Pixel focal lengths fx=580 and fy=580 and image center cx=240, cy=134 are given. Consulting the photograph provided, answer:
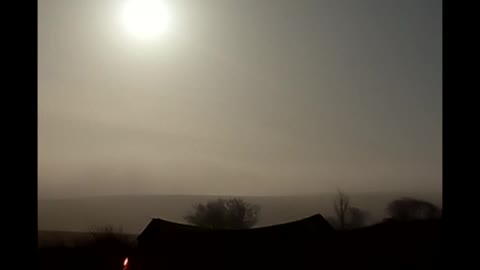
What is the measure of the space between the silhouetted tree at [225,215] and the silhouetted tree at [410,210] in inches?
20.3

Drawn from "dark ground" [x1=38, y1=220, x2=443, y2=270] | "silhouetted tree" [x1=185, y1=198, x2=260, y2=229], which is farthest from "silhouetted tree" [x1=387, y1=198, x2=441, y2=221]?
"silhouetted tree" [x1=185, y1=198, x2=260, y2=229]

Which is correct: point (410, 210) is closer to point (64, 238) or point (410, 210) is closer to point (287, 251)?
point (287, 251)

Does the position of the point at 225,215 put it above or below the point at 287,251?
above

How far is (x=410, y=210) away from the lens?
85.1 inches

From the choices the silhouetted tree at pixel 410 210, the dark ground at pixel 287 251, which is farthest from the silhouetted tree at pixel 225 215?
the silhouetted tree at pixel 410 210

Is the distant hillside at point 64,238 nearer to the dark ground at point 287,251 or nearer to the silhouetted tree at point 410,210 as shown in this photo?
the dark ground at point 287,251

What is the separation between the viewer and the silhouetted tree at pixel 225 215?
7.14 ft

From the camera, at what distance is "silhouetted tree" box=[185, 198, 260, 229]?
2.18m

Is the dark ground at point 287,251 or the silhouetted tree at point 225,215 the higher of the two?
the silhouetted tree at point 225,215

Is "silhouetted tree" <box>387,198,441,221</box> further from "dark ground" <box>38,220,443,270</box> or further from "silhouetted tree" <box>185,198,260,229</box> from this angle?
"silhouetted tree" <box>185,198,260,229</box>

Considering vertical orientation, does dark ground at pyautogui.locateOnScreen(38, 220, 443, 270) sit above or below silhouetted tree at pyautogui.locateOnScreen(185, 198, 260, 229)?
below

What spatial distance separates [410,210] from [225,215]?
691mm

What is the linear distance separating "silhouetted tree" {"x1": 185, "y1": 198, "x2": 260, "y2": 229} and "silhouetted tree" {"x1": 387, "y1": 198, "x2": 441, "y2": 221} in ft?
1.69

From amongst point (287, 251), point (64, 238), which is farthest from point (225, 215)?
point (64, 238)
